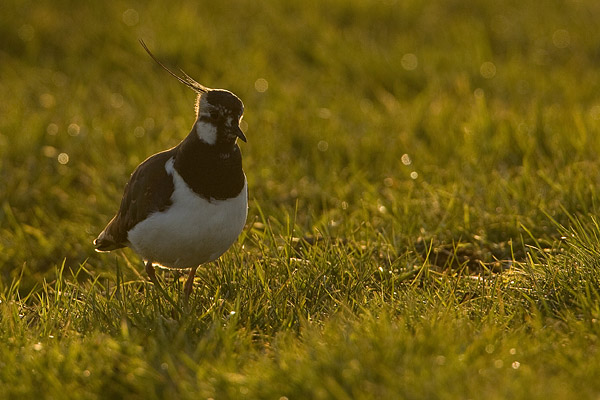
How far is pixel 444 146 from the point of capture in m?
6.37

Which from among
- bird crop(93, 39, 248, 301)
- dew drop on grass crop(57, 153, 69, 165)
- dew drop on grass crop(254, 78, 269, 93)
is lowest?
dew drop on grass crop(57, 153, 69, 165)

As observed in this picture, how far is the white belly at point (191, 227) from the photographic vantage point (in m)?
3.96

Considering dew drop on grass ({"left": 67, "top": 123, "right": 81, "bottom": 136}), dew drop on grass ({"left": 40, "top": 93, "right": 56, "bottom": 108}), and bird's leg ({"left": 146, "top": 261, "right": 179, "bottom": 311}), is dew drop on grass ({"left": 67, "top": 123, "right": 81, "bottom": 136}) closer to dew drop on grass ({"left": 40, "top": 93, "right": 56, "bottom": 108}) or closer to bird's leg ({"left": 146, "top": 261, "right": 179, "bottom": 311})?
dew drop on grass ({"left": 40, "top": 93, "right": 56, "bottom": 108})

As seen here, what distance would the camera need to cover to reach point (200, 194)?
Result: 3969 mm

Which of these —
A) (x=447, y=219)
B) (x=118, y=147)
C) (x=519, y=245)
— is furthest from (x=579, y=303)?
(x=118, y=147)

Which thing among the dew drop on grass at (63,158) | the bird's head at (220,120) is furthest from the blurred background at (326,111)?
the bird's head at (220,120)

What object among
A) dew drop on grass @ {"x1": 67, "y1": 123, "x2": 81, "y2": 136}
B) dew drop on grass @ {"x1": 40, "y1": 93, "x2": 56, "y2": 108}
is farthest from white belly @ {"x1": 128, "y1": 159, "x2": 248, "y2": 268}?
dew drop on grass @ {"x1": 40, "y1": 93, "x2": 56, "y2": 108}

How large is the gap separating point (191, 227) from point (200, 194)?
0.16 meters

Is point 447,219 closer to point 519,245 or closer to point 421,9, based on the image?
point 519,245

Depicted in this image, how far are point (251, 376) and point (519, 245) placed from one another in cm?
217

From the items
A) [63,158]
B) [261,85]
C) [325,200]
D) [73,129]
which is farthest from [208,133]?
[261,85]

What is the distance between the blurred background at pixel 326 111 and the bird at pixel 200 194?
86 centimetres

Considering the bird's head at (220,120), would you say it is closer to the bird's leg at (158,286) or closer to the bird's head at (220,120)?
the bird's head at (220,120)

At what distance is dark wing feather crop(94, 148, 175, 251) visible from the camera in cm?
409
